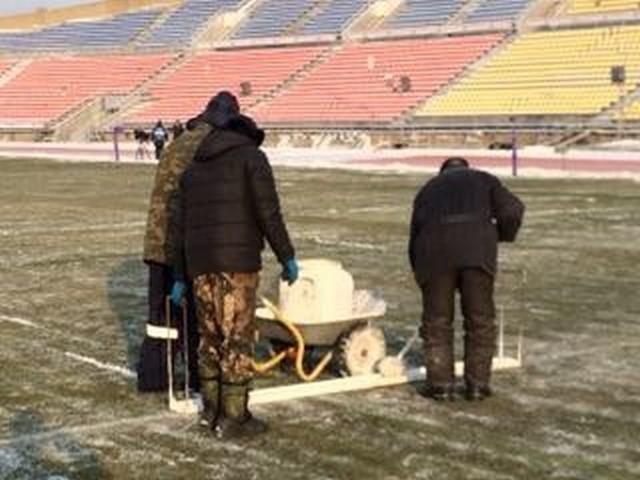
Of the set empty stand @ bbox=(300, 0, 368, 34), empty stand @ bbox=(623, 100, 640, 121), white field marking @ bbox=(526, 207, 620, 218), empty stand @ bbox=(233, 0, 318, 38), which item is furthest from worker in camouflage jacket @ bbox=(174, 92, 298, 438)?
empty stand @ bbox=(233, 0, 318, 38)

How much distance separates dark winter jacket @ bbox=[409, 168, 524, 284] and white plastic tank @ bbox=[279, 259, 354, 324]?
1.70 ft

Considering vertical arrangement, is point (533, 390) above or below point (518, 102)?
below

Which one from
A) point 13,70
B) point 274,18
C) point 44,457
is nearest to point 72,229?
point 44,457

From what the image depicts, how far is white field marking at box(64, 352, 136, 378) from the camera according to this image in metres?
8.31

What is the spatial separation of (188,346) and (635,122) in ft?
119

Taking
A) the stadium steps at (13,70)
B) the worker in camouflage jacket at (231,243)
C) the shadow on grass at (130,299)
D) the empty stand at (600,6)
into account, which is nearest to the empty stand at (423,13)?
the empty stand at (600,6)

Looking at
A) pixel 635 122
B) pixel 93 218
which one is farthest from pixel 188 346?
pixel 635 122

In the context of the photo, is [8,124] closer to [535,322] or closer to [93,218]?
[93,218]

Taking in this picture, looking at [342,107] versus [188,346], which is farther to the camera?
[342,107]

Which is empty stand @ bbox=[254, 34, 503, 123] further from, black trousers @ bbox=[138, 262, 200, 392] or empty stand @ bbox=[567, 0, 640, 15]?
black trousers @ bbox=[138, 262, 200, 392]

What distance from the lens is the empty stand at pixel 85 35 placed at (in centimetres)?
7544

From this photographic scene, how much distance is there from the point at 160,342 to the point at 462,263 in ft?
6.62

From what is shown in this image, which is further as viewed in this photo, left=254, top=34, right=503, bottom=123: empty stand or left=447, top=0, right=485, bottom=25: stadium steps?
left=447, top=0, right=485, bottom=25: stadium steps

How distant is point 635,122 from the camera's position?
1640 inches
